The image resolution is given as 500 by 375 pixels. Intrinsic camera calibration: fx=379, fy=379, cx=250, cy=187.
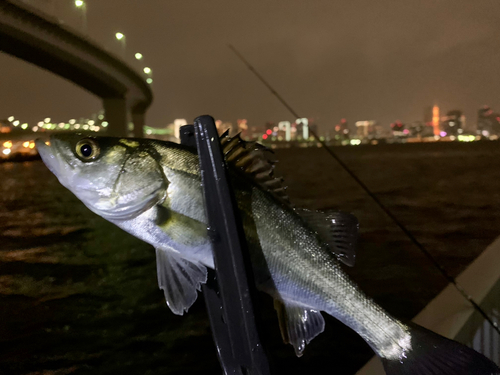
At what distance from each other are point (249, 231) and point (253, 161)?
1.34 ft

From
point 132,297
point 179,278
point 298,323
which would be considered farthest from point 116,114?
point 298,323

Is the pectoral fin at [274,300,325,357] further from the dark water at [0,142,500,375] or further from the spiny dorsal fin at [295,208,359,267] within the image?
the spiny dorsal fin at [295,208,359,267]

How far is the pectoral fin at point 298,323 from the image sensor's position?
2195 mm

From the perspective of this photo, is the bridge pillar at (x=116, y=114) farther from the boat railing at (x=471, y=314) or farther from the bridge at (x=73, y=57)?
the boat railing at (x=471, y=314)

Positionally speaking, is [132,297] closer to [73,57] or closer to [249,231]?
[249,231]

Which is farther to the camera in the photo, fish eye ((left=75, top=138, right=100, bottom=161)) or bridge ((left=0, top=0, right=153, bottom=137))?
bridge ((left=0, top=0, right=153, bottom=137))

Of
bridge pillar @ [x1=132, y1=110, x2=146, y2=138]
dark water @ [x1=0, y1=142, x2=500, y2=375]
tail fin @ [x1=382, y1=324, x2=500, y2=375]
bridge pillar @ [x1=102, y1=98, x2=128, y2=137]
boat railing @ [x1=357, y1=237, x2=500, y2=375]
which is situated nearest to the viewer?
tail fin @ [x1=382, y1=324, x2=500, y2=375]

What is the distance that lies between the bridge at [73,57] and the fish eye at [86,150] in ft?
91.4

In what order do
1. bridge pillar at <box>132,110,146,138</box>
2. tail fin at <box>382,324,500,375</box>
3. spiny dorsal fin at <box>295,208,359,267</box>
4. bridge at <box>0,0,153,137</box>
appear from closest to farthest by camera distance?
tail fin at <box>382,324,500,375</box>
spiny dorsal fin at <box>295,208,359,267</box>
bridge at <box>0,0,153,137</box>
bridge pillar at <box>132,110,146,138</box>

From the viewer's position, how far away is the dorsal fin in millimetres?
2141

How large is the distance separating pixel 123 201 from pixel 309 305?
120 cm

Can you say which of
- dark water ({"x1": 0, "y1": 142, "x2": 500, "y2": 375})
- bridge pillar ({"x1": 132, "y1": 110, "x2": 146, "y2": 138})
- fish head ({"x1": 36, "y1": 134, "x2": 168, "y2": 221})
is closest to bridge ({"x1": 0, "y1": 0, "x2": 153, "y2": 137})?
bridge pillar ({"x1": 132, "y1": 110, "x2": 146, "y2": 138})

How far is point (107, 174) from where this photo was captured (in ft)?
6.55

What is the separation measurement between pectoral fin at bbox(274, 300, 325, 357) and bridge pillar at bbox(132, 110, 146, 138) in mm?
40957
